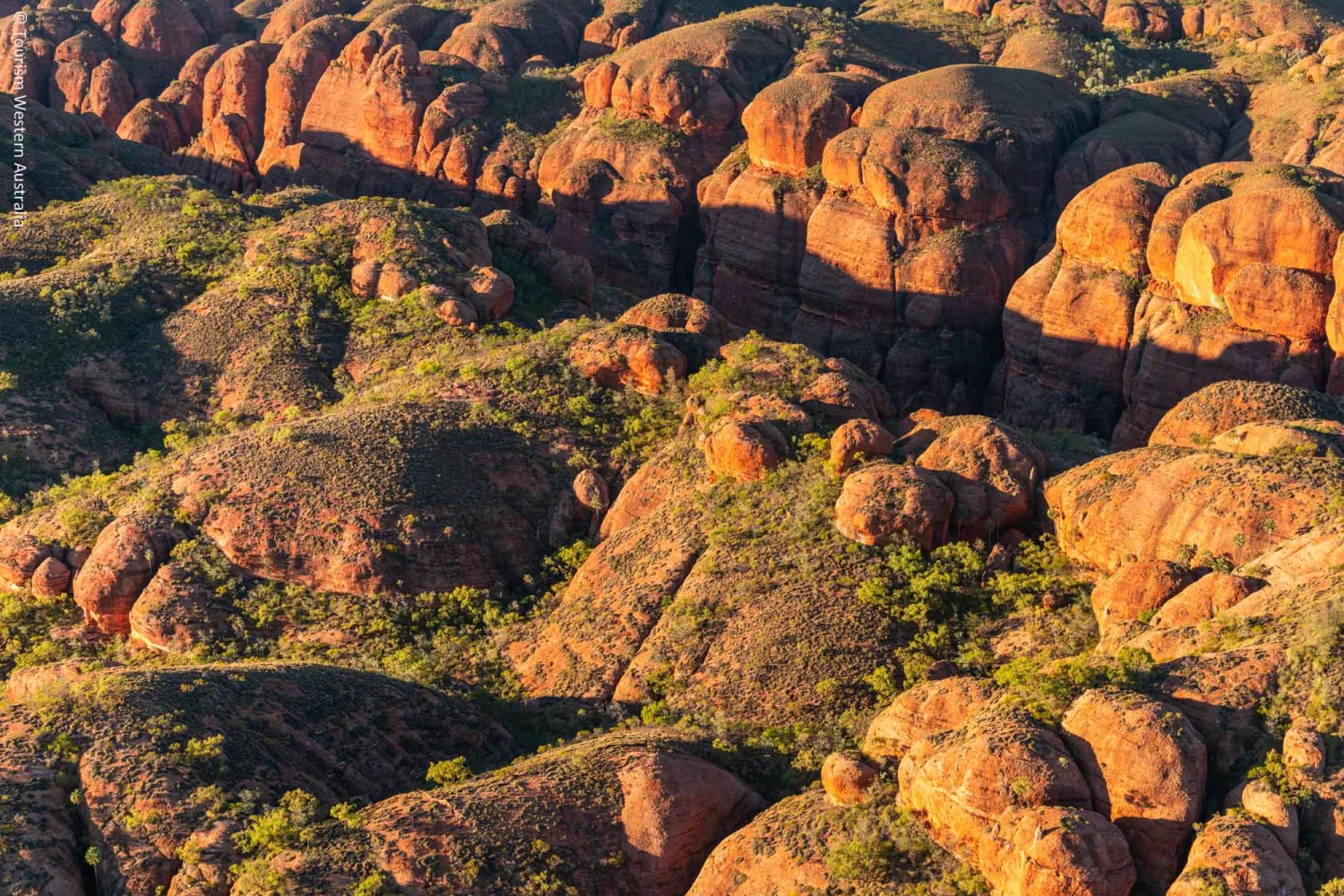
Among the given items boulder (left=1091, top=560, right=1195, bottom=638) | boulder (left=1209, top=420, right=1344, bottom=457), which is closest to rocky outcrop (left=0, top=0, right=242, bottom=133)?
boulder (left=1209, top=420, right=1344, bottom=457)

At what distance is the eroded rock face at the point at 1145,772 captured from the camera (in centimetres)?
2958

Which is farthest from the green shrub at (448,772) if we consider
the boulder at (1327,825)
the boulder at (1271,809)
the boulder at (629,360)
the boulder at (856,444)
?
the boulder at (629,360)

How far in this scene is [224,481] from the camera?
5097 cm

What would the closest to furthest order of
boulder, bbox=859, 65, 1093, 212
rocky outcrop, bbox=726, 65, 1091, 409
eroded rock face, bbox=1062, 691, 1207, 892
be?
eroded rock face, bbox=1062, 691, 1207, 892
rocky outcrop, bbox=726, 65, 1091, 409
boulder, bbox=859, 65, 1093, 212

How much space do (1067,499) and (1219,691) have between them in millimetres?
12130

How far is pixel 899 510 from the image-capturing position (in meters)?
44.2

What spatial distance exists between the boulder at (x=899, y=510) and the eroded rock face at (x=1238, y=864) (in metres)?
16.1

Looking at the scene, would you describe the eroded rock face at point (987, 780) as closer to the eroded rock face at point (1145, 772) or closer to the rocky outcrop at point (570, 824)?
the eroded rock face at point (1145, 772)

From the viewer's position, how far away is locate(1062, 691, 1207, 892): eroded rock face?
29.6 m

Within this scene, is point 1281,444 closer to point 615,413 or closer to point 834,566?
point 834,566

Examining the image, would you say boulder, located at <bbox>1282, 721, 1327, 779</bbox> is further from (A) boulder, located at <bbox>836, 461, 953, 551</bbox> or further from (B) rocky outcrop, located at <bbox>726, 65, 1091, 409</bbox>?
(B) rocky outcrop, located at <bbox>726, 65, 1091, 409</bbox>

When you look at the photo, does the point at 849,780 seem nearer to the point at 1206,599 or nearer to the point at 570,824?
the point at 570,824

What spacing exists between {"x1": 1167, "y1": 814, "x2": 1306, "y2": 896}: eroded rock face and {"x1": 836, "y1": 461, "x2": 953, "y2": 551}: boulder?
16.1 metres

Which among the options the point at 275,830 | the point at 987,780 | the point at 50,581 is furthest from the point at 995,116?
the point at 275,830
